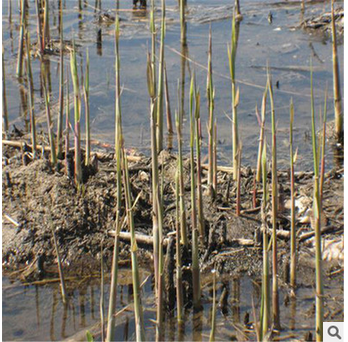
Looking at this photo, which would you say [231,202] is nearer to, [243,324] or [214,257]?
[214,257]

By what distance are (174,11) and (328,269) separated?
6.07m

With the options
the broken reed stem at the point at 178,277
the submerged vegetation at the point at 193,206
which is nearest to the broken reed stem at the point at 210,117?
the submerged vegetation at the point at 193,206

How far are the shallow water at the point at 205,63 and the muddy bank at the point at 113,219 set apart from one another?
854mm

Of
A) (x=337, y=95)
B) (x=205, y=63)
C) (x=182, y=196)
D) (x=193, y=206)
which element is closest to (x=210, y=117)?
(x=193, y=206)

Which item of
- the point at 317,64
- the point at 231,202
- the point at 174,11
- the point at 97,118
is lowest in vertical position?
the point at 231,202

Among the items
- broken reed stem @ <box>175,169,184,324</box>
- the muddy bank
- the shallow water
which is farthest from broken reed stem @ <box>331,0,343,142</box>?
broken reed stem @ <box>175,169,184,324</box>

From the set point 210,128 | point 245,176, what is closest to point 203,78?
point 245,176

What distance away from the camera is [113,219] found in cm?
352

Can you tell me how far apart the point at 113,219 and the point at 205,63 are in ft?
11.3

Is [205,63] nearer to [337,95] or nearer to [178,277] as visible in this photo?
[337,95]

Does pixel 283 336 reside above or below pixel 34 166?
below

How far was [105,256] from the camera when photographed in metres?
3.41

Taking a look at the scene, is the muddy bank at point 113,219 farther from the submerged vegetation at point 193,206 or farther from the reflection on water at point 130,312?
the reflection on water at point 130,312

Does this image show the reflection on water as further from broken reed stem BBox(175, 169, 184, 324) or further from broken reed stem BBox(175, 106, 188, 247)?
broken reed stem BBox(175, 106, 188, 247)
